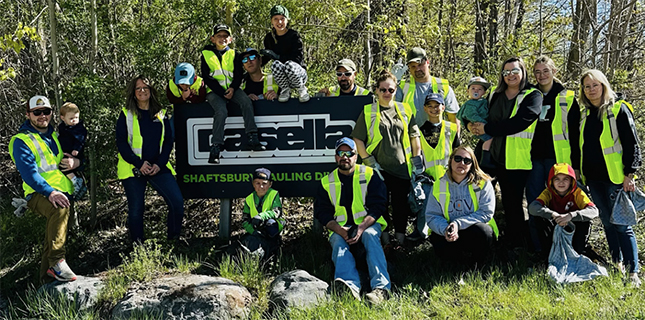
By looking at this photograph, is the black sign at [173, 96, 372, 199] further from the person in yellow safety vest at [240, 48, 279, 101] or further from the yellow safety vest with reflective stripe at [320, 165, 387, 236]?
the yellow safety vest with reflective stripe at [320, 165, 387, 236]

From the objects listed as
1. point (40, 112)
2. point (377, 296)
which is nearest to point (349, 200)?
point (377, 296)

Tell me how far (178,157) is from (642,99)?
7.39m

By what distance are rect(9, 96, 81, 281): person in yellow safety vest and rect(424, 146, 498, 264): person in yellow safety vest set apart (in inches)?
150

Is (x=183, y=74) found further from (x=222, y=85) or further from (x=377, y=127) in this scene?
(x=377, y=127)

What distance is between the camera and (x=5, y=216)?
28.0 ft

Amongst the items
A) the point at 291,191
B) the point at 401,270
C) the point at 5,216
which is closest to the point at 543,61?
the point at 401,270

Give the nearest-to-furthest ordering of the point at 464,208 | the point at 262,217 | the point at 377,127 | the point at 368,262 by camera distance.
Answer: the point at 368,262, the point at 464,208, the point at 262,217, the point at 377,127

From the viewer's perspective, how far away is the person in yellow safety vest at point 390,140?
6.08 metres

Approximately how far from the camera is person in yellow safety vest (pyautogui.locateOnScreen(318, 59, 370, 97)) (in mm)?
6629

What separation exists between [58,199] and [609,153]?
5.60m

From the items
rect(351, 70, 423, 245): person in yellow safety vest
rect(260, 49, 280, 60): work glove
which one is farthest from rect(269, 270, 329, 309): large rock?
rect(260, 49, 280, 60): work glove

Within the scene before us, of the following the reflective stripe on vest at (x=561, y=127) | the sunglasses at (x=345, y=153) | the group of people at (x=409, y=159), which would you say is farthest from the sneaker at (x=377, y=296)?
the reflective stripe on vest at (x=561, y=127)

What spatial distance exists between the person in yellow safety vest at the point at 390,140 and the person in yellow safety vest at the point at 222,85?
1.35 metres

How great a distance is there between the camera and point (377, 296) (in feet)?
16.8
